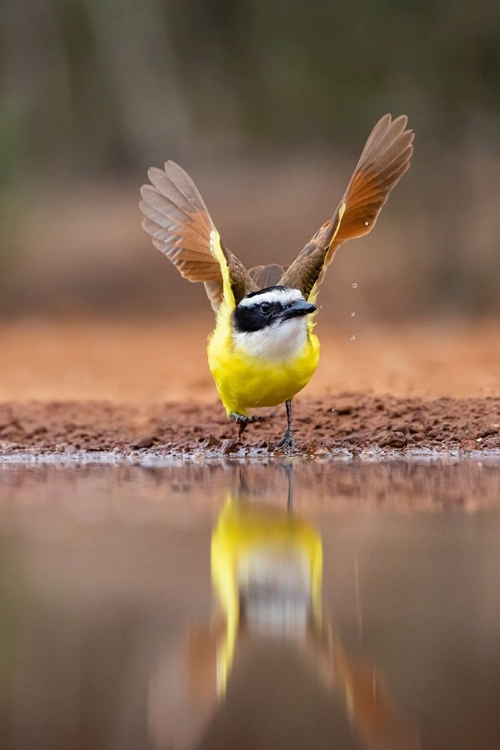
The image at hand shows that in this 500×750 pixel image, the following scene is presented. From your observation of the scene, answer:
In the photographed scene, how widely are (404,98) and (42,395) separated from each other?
26.5 feet

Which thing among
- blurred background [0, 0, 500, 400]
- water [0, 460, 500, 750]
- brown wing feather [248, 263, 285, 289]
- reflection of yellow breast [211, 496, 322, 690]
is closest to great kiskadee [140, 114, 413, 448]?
brown wing feather [248, 263, 285, 289]

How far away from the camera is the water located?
8.31ft

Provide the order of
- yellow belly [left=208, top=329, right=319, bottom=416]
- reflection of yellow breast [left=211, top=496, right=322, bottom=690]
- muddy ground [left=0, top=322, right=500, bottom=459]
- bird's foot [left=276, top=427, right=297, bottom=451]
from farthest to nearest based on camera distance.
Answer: muddy ground [left=0, top=322, right=500, bottom=459], bird's foot [left=276, top=427, right=297, bottom=451], yellow belly [left=208, top=329, right=319, bottom=416], reflection of yellow breast [left=211, top=496, right=322, bottom=690]

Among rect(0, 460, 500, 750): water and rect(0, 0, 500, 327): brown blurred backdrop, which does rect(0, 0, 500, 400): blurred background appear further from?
rect(0, 460, 500, 750): water

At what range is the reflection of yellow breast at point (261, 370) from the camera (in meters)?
6.40

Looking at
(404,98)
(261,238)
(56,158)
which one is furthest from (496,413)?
(56,158)

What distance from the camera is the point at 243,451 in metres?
7.30

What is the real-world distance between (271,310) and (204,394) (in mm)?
4030

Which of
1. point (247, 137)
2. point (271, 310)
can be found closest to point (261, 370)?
point (271, 310)

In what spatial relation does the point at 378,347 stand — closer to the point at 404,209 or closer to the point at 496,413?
the point at 404,209

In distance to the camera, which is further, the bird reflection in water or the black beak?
the black beak

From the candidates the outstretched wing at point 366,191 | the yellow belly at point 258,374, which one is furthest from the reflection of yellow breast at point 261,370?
the outstretched wing at point 366,191

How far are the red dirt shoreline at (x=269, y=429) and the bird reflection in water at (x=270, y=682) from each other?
3.54m

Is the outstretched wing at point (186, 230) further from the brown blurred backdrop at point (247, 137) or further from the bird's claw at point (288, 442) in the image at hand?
the brown blurred backdrop at point (247, 137)
